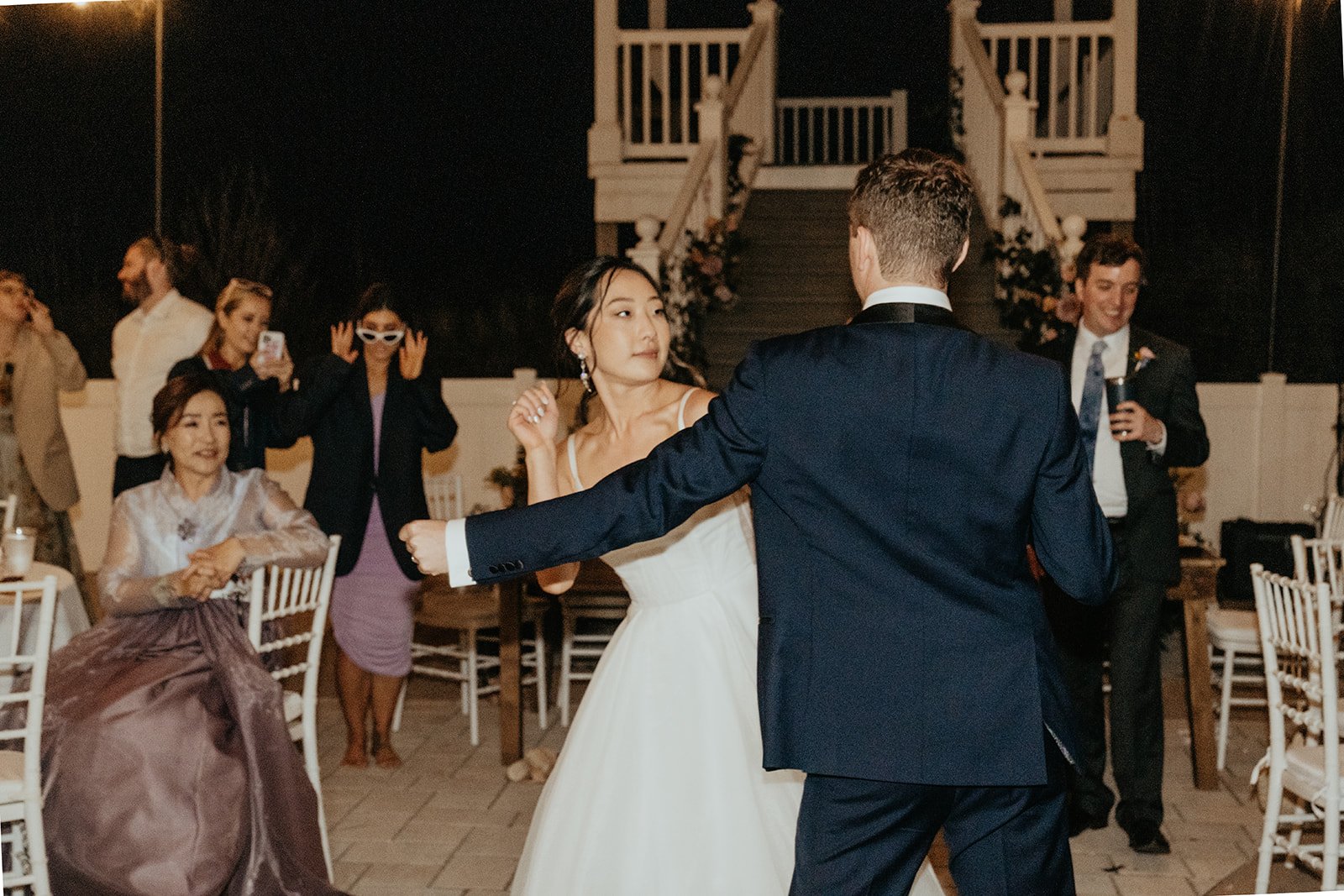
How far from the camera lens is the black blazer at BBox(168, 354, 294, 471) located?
165 inches

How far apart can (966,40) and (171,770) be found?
6882 millimetres

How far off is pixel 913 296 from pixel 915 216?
0.10 m

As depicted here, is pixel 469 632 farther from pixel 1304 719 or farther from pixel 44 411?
pixel 1304 719

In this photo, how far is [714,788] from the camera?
2307 mm

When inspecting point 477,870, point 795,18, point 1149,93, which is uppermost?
point 795,18

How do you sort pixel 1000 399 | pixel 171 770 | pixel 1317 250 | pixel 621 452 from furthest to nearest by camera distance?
pixel 1317 250
pixel 171 770
pixel 621 452
pixel 1000 399

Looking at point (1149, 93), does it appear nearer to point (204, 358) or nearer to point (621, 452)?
point (204, 358)

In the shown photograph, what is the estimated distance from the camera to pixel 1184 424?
3.58 meters

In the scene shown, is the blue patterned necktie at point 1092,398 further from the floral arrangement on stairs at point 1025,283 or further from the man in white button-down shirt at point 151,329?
the man in white button-down shirt at point 151,329

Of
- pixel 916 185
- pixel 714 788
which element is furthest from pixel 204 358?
pixel 916 185

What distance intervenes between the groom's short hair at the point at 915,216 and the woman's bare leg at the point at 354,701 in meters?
3.05

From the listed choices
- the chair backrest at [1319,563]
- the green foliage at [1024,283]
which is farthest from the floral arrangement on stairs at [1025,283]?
the chair backrest at [1319,563]

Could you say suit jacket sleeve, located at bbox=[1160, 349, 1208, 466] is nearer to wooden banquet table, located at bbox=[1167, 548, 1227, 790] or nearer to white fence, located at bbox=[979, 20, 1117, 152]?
wooden banquet table, located at bbox=[1167, 548, 1227, 790]

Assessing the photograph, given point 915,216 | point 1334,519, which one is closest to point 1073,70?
point 1334,519
